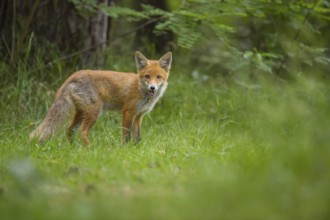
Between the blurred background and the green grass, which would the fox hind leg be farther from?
the blurred background

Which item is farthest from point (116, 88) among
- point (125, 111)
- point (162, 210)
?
point (162, 210)

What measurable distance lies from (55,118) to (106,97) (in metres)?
0.94

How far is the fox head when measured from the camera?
26.1 feet

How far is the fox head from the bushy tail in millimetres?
1220

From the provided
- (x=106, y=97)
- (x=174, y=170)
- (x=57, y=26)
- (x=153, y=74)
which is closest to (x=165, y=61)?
(x=153, y=74)

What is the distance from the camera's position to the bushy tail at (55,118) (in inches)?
278

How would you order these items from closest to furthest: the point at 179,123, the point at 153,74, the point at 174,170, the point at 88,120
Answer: the point at 174,170, the point at 88,120, the point at 153,74, the point at 179,123

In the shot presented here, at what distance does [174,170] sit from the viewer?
17.3 feet

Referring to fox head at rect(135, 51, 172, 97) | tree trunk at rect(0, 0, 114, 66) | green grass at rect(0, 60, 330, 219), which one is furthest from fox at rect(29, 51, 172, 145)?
tree trunk at rect(0, 0, 114, 66)

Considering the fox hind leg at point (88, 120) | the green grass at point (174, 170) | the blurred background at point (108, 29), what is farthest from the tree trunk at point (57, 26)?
the fox hind leg at point (88, 120)

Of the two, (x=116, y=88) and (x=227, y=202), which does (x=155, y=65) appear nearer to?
(x=116, y=88)

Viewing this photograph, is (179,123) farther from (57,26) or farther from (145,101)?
(57,26)

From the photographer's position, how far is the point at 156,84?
7953 mm

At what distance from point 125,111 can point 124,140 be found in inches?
26.5
